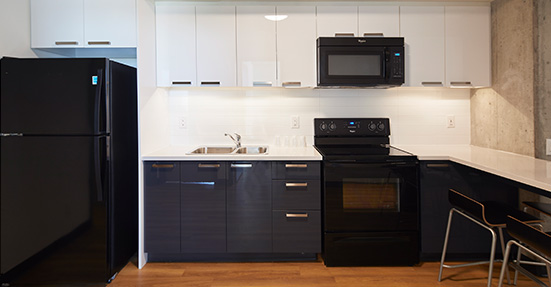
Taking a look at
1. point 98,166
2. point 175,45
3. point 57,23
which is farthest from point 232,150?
point 57,23

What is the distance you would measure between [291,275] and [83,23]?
241 centimetres

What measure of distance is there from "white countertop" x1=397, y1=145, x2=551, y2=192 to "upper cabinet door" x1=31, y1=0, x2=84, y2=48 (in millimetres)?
2716

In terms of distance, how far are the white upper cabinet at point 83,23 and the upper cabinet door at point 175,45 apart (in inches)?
11.0

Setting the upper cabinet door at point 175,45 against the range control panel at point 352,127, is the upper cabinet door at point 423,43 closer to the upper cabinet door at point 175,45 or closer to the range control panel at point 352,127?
the range control panel at point 352,127

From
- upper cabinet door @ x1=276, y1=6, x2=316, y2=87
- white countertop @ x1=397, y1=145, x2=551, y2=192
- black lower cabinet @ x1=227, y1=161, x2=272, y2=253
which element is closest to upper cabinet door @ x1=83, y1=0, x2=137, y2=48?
upper cabinet door @ x1=276, y1=6, x2=316, y2=87

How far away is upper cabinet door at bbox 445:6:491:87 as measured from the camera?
9.46 ft

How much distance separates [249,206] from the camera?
2.61 meters

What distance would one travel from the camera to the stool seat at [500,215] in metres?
1.97

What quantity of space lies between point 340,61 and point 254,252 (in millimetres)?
1637

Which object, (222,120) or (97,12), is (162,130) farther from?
(97,12)

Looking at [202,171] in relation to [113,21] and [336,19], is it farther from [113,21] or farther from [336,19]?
[336,19]

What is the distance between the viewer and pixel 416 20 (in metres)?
2.88

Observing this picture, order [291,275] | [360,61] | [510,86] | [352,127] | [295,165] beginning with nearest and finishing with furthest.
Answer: [291,275], [295,165], [510,86], [360,61], [352,127]

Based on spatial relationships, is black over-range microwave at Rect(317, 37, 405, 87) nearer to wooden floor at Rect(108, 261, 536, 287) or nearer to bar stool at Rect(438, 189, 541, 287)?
bar stool at Rect(438, 189, 541, 287)
